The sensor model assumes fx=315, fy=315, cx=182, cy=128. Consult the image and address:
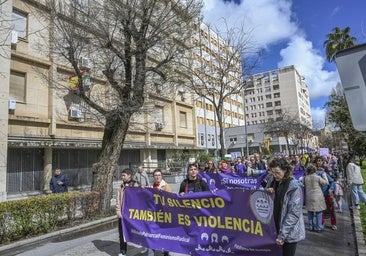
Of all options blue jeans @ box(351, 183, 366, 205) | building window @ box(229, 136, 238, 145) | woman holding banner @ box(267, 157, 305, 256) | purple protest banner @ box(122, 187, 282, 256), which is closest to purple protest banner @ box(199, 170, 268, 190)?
blue jeans @ box(351, 183, 366, 205)

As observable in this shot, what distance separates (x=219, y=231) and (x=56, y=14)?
10314mm

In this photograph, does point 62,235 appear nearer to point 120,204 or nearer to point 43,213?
point 43,213

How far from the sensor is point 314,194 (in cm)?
821

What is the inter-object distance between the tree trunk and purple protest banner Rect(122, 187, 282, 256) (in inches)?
211

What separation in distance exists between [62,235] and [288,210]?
22.7 feet

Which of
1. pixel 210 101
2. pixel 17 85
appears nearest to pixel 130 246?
pixel 17 85

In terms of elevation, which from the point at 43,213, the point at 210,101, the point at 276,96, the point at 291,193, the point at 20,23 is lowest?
the point at 43,213

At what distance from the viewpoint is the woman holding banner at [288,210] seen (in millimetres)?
4109

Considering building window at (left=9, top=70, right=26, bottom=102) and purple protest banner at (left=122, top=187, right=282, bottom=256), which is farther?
building window at (left=9, top=70, right=26, bottom=102)

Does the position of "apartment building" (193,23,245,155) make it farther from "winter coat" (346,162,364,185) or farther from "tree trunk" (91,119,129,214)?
"winter coat" (346,162,364,185)

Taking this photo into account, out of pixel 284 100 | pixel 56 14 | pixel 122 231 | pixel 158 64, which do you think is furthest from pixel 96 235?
pixel 284 100

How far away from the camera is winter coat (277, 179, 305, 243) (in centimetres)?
410

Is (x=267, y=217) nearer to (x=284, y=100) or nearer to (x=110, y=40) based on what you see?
(x=110, y=40)

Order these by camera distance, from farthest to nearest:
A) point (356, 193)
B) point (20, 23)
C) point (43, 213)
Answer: point (20, 23) < point (356, 193) < point (43, 213)
